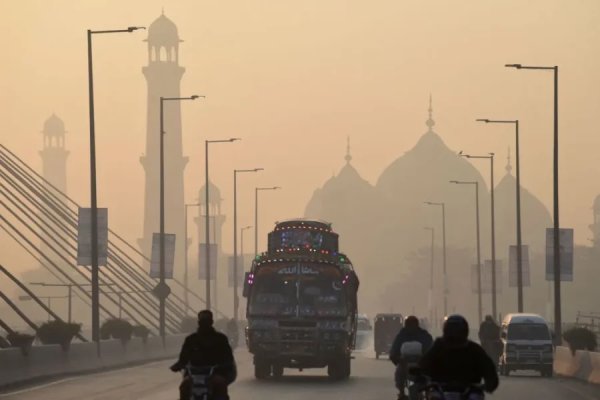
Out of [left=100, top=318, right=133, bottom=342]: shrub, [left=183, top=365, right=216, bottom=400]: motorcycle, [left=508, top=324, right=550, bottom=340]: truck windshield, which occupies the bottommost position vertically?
[left=100, top=318, right=133, bottom=342]: shrub

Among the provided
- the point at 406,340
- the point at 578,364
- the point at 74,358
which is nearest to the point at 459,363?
the point at 406,340

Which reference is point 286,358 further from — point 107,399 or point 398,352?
point 398,352

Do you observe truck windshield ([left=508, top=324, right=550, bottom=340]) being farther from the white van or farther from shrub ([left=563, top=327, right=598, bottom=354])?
shrub ([left=563, top=327, right=598, bottom=354])

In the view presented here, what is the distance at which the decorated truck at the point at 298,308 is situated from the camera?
Answer: 4556cm

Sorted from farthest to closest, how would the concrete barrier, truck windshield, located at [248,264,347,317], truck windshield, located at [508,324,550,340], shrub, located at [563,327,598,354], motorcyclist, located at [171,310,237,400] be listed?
shrub, located at [563,327,598,354], truck windshield, located at [508,324,550,340], truck windshield, located at [248,264,347,317], the concrete barrier, motorcyclist, located at [171,310,237,400]

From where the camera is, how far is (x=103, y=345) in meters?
57.0

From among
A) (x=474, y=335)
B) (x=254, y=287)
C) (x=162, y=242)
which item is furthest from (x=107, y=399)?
(x=474, y=335)

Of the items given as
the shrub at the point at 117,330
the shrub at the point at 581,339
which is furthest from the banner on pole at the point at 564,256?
the shrub at the point at 117,330

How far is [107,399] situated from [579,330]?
2416 centimetres

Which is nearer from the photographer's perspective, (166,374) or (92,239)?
(166,374)

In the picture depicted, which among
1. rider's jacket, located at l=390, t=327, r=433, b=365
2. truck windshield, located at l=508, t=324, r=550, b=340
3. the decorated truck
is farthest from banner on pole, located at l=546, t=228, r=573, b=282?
rider's jacket, located at l=390, t=327, r=433, b=365

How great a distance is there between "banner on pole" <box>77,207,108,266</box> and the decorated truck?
42.7ft

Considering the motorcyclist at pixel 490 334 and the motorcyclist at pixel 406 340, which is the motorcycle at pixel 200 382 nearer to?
the motorcyclist at pixel 406 340

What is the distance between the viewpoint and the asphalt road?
125 feet
